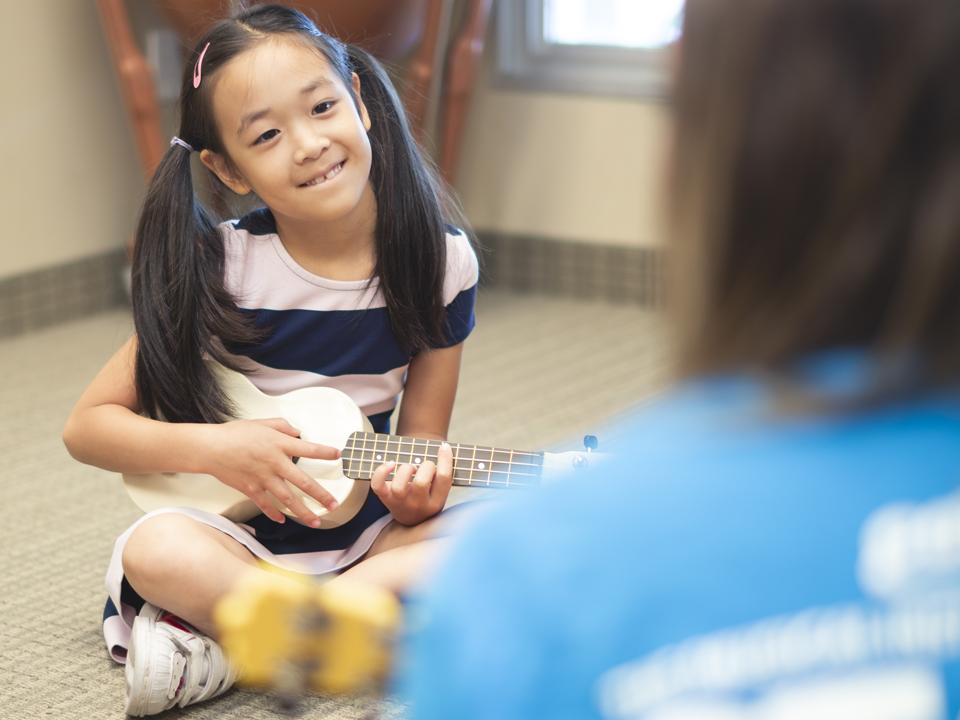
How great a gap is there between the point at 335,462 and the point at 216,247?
0.83 feet

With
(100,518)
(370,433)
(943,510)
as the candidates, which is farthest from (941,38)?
(100,518)

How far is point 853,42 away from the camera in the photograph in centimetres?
31

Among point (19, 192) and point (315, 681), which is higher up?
point (315, 681)

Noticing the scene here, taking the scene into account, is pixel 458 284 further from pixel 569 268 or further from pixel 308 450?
pixel 569 268

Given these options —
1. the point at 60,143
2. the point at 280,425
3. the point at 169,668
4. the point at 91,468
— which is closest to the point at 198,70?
the point at 280,425

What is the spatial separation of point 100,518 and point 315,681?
1.01 meters

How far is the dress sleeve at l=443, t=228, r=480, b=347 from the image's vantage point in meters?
1.08

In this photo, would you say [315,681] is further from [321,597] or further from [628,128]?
[628,128]

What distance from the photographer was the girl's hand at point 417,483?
94 centimetres

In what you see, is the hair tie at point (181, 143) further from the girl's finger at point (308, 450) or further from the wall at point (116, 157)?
the wall at point (116, 157)

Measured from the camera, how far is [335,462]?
99 cm

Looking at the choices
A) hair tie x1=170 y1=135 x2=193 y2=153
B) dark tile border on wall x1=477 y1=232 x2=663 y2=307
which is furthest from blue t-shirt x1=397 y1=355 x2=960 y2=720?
dark tile border on wall x1=477 y1=232 x2=663 y2=307

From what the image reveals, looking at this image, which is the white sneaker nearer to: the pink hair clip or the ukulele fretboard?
the ukulele fretboard

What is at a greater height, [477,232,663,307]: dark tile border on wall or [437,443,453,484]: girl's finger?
Answer: [437,443,453,484]: girl's finger
